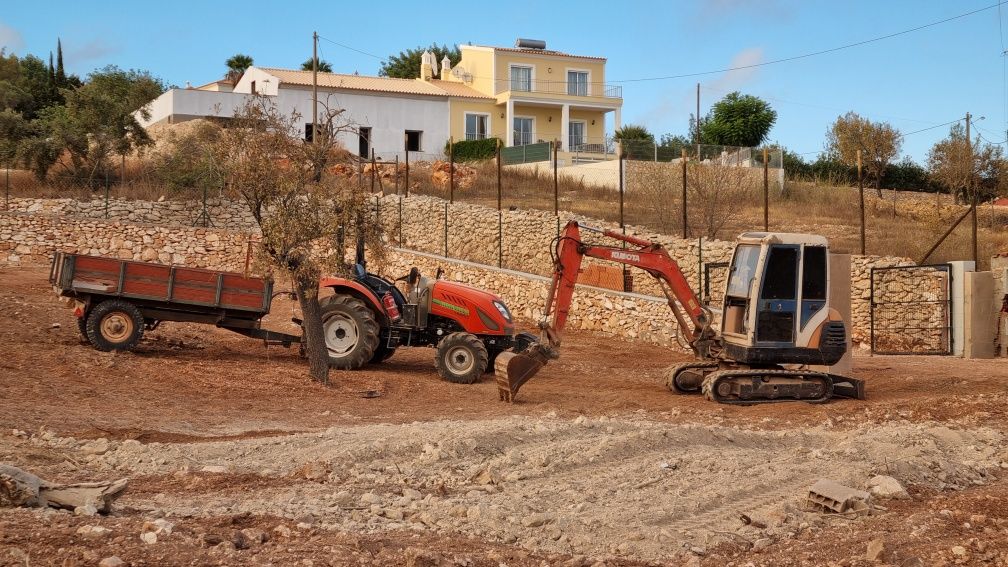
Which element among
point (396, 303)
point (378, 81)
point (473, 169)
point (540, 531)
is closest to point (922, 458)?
point (540, 531)

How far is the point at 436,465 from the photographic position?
936 centimetres

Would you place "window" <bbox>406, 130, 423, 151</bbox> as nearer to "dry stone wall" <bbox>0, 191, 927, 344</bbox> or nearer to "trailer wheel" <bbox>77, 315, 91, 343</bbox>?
"dry stone wall" <bbox>0, 191, 927, 344</bbox>

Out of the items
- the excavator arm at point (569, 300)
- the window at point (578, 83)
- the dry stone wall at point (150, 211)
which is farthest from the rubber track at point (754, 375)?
the window at point (578, 83)

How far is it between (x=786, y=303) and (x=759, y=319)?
0.47 metres

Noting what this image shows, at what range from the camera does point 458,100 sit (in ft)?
170

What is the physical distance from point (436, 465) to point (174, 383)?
24.3ft

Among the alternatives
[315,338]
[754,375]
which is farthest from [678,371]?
[315,338]

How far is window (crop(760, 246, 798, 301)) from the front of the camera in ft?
49.4

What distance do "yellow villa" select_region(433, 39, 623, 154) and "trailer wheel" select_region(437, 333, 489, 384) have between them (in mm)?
35516

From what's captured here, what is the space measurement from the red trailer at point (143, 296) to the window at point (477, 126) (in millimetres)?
35426

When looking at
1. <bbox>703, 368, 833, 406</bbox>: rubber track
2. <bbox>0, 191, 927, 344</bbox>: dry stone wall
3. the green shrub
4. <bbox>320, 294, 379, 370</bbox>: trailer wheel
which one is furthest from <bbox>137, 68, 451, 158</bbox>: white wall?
<bbox>703, 368, 833, 406</bbox>: rubber track

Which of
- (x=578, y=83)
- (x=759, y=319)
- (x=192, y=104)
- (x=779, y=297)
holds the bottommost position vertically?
(x=759, y=319)

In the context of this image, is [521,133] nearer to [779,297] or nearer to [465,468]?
[779,297]

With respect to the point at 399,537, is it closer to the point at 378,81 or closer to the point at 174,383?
the point at 174,383
